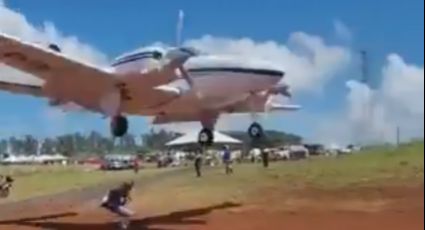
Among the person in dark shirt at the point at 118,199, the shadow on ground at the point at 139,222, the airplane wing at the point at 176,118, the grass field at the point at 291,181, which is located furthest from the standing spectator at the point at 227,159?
the person in dark shirt at the point at 118,199

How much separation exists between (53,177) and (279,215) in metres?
4.62

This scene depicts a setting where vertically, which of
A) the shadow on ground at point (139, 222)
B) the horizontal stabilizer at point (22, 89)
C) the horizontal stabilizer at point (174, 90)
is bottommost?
the shadow on ground at point (139, 222)

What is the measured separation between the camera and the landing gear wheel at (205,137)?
16.7 metres

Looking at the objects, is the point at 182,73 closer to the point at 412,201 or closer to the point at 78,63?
the point at 78,63

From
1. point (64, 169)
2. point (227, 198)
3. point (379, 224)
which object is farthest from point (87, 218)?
point (379, 224)

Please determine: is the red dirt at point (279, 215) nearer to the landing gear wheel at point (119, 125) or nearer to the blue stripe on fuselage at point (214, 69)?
the landing gear wheel at point (119, 125)

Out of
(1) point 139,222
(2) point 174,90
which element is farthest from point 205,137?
(1) point 139,222

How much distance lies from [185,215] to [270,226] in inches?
75.4

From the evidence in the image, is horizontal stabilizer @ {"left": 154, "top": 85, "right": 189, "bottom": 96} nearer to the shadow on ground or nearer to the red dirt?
the red dirt

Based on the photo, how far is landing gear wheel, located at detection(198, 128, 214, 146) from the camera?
54.9 ft

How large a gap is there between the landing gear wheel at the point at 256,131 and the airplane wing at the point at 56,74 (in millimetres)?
3398

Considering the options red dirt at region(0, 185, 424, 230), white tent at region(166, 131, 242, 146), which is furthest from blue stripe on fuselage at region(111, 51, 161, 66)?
red dirt at region(0, 185, 424, 230)

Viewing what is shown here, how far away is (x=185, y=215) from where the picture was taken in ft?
50.1

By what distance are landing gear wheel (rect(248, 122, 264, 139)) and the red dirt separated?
6.27 feet
